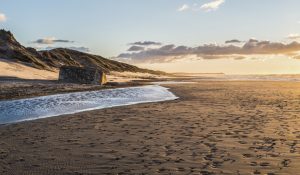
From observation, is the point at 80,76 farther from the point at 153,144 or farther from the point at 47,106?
the point at 153,144

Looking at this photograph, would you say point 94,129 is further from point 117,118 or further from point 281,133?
point 281,133

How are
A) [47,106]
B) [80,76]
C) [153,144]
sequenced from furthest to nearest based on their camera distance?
[80,76], [47,106], [153,144]

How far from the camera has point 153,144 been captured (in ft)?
38.0

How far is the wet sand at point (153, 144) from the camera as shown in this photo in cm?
889

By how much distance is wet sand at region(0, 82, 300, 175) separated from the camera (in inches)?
350

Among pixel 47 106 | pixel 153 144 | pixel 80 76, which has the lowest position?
pixel 153 144

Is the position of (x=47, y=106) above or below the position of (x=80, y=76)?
below

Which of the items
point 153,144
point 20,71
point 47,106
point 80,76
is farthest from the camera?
point 20,71

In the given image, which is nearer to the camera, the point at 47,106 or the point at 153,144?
the point at 153,144

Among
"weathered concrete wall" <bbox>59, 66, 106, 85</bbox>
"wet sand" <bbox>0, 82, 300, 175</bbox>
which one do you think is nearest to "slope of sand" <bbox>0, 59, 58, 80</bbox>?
"weathered concrete wall" <bbox>59, 66, 106, 85</bbox>

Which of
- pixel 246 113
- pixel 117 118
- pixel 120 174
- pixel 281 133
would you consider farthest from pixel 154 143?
pixel 246 113

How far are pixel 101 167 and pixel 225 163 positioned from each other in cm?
274

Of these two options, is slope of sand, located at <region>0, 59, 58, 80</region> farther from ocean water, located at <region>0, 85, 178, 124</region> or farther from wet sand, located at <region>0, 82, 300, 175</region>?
wet sand, located at <region>0, 82, 300, 175</region>

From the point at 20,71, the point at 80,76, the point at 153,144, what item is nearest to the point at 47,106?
the point at 153,144
